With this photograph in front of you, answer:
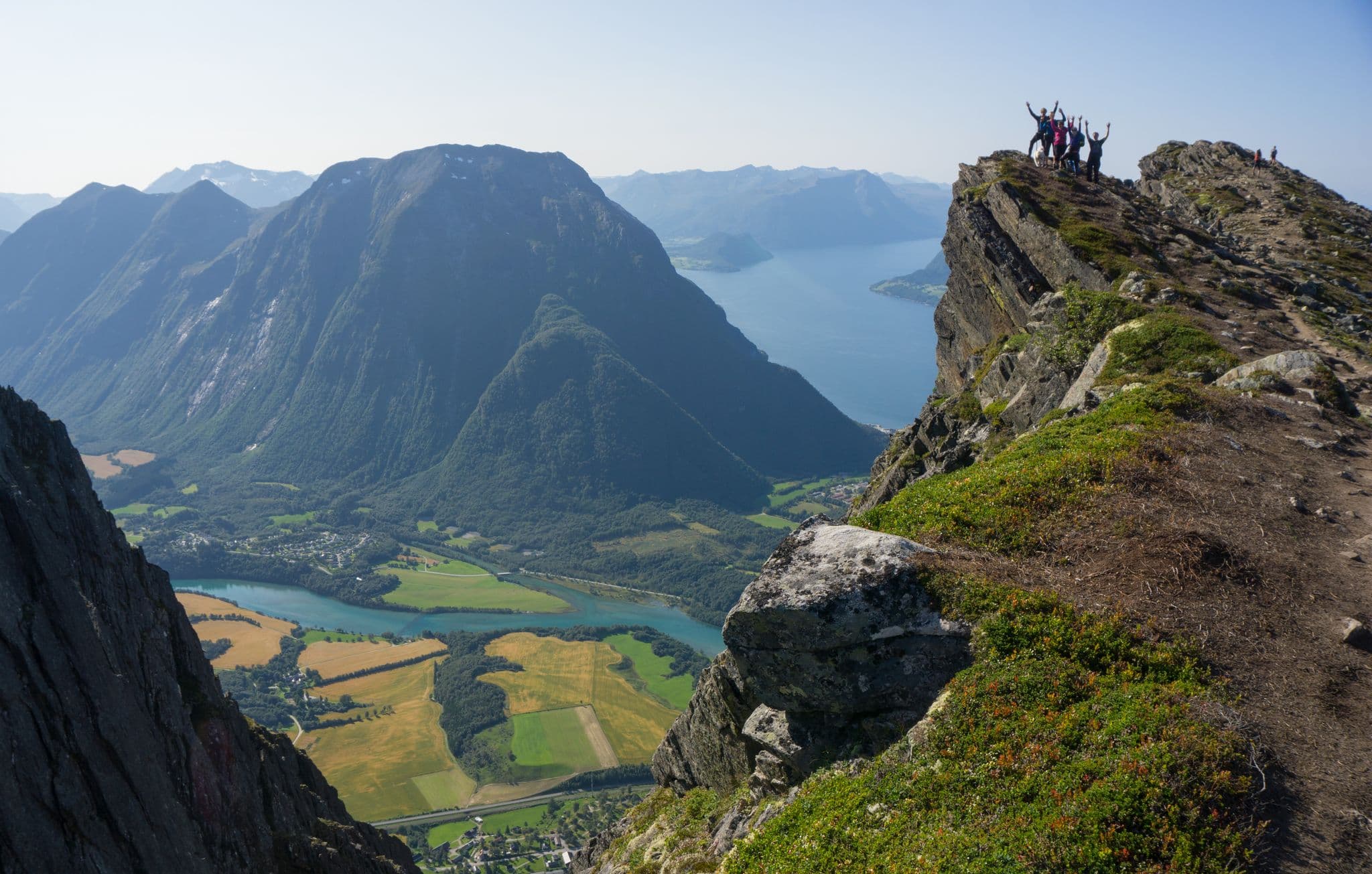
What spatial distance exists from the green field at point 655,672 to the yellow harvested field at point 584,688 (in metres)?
2.24

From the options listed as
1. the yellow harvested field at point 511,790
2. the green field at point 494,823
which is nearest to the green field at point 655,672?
the yellow harvested field at point 511,790

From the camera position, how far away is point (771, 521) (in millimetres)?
193500

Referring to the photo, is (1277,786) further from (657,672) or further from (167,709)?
(657,672)

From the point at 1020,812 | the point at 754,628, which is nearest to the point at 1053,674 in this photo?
the point at 1020,812

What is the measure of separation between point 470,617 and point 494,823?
215 ft

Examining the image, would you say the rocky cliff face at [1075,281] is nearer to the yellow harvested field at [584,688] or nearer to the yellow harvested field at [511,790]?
the yellow harvested field at [511,790]

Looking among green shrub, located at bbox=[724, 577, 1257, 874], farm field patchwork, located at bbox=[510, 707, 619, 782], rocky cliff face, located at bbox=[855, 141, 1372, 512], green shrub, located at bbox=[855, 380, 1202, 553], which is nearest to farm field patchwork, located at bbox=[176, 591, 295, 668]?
farm field patchwork, located at bbox=[510, 707, 619, 782]

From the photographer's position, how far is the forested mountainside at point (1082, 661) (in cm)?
1015

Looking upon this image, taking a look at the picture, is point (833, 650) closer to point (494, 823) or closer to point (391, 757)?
point (494, 823)

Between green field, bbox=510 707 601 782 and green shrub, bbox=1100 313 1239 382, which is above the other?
green shrub, bbox=1100 313 1239 382

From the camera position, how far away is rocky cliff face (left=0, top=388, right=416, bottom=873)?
651 inches

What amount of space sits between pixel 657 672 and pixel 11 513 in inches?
4280

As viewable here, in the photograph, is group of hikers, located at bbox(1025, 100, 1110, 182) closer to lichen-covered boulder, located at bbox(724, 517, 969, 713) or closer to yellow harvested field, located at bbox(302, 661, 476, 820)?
lichen-covered boulder, located at bbox(724, 517, 969, 713)

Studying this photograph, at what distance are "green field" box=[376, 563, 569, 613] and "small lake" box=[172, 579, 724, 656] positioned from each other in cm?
312
